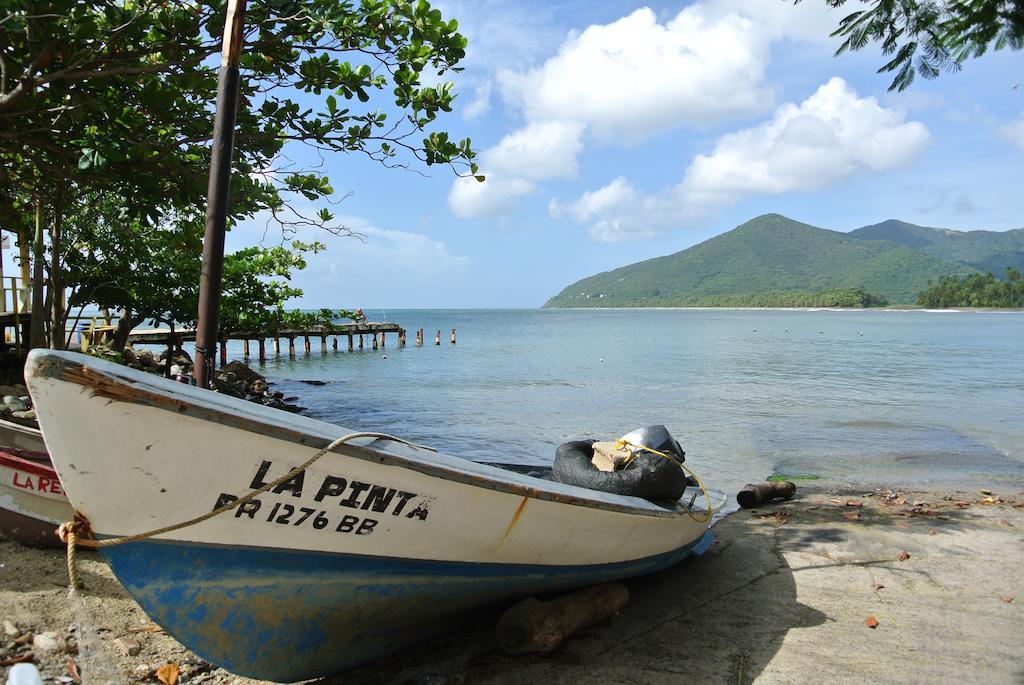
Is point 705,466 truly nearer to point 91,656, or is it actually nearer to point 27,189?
point 91,656

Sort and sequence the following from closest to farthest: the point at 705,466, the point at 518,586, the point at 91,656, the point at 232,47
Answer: the point at 91,656 < the point at 518,586 < the point at 232,47 < the point at 705,466

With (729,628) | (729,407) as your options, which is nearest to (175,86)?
(729,628)

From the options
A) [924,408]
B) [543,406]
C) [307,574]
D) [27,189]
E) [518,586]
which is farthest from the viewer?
[543,406]

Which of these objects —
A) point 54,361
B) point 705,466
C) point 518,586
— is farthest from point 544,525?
point 705,466

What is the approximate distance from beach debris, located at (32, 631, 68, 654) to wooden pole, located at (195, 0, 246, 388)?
1754mm

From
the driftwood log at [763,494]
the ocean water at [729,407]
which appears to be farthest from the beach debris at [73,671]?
the ocean water at [729,407]

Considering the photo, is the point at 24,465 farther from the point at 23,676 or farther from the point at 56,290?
the point at 56,290

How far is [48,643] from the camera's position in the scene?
13.1 feet

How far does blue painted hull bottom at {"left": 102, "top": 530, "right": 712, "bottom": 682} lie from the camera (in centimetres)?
316

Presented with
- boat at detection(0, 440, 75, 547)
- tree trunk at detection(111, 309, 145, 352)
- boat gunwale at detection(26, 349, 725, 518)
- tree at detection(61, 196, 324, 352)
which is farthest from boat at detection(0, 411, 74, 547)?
tree trunk at detection(111, 309, 145, 352)

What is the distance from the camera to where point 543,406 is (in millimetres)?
20422

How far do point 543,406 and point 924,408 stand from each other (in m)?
10.9

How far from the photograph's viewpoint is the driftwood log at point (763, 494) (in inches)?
346

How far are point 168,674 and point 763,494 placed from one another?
7.35m
